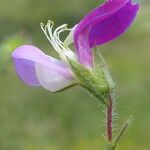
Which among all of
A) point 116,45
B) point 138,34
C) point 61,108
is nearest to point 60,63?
point 61,108

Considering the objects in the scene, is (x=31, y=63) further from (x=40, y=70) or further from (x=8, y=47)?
(x=8, y=47)

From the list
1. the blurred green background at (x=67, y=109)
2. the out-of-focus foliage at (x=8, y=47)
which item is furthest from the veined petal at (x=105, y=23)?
the out-of-focus foliage at (x=8, y=47)

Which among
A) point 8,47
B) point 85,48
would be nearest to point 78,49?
point 85,48

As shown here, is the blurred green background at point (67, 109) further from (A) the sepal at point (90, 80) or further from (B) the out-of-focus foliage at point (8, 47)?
(A) the sepal at point (90, 80)

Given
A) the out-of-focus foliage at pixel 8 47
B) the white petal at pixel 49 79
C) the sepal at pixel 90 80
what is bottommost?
the out-of-focus foliage at pixel 8 47

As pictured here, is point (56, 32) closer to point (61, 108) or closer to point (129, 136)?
point (129, 136)

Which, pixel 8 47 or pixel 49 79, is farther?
pixel 8 47

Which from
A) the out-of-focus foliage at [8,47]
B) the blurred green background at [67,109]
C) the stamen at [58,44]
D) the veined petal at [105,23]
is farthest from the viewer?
the blurred green background at [67,109]

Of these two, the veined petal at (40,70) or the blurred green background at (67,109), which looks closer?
the veined petal at (40,70)
